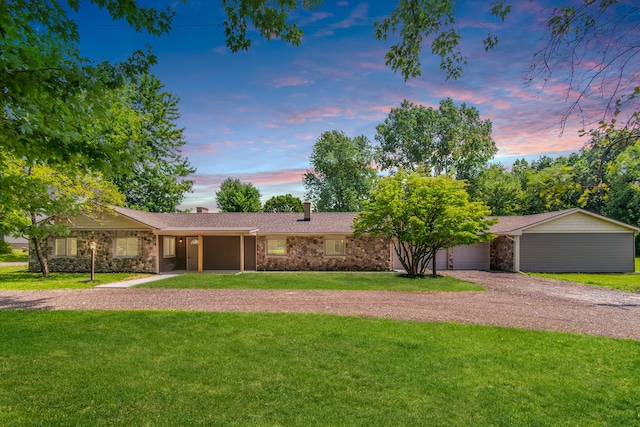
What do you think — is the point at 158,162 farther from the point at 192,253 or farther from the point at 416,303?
the point at 416,303

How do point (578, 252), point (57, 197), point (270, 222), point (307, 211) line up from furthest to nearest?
point (307, 211) < point (270, 222) < point (578, 252) < point (57, 197)

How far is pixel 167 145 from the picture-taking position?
1342 inches

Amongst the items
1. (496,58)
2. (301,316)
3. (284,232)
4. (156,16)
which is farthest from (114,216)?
(496,58)

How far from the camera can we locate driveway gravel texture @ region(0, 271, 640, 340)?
29.4ft

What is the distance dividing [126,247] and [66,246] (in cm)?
320

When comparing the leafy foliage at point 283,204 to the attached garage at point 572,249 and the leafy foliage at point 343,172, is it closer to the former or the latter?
the leafy foliage at point 343,172

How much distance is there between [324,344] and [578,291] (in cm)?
1201

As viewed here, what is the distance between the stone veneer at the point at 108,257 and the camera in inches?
792

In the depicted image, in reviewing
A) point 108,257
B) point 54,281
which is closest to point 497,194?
point 108,257

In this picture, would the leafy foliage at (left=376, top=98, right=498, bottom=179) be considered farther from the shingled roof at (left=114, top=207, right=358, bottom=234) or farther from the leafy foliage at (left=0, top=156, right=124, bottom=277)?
the leafy foliage at (left=0, top=156, right=124, bottom=277)

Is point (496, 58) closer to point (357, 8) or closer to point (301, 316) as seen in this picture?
point (357, 8)

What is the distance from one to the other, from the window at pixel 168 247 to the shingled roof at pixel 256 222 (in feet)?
2.39

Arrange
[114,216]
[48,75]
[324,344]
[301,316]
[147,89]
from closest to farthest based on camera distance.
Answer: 1. [48,75]
2. [324,344]
3. [301,316]
4. [114,216]
5. [147,89]

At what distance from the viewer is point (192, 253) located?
74.3 ft
